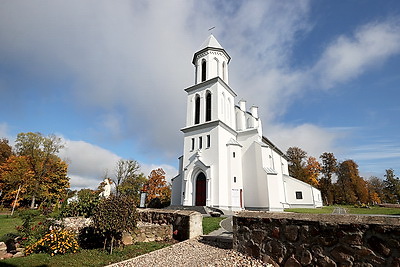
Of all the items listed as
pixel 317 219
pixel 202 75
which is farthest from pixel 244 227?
pixel 202 75

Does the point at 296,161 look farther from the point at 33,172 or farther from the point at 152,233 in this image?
the point at 33,172

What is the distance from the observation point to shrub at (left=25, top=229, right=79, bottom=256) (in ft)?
22.1

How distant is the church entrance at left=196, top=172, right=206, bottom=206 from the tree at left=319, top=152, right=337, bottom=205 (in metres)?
39.7

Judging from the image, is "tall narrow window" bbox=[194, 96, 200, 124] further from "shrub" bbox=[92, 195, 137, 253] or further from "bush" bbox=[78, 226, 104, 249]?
"shrub" bbox=[92, 195, 137, 253]

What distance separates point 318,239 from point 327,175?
5398 cm

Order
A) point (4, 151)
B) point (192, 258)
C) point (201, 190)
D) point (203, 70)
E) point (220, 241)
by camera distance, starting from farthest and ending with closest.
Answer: point (4, 151)
point (203, 70)
point (201, 190)
point (220, 241)
point (192, 258)

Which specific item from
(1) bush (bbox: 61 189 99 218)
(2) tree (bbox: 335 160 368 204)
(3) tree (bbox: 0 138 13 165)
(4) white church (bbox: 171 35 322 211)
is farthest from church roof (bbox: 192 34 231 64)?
(2) tree (bbox: 335 160 368 204)

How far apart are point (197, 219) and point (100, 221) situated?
12.1 ft

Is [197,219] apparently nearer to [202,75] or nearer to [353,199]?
[202,75]

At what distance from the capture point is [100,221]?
685 centimetres

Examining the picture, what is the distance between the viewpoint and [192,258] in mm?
5453

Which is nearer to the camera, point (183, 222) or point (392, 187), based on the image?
point (183, 222)

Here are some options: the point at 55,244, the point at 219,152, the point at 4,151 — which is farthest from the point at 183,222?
the point at 4,151

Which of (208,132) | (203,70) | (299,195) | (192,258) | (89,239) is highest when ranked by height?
(203,70)
